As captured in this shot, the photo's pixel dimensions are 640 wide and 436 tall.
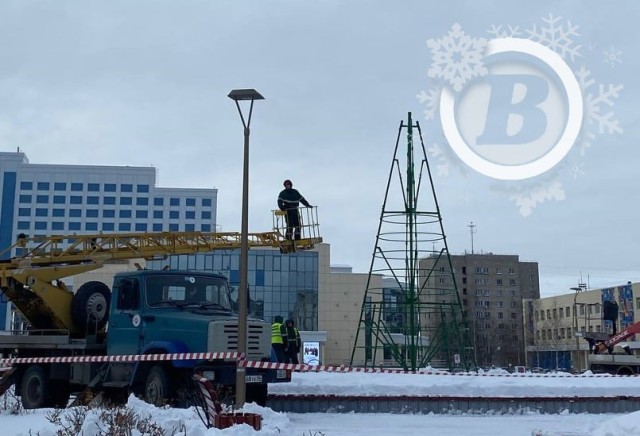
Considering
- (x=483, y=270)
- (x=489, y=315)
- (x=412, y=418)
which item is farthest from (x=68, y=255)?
(x=483, y=270)

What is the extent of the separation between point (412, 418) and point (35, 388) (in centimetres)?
794

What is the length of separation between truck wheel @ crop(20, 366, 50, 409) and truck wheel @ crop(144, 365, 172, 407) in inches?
131

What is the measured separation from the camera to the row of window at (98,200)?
119 metres

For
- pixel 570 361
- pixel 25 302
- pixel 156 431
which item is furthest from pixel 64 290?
pixel 570 361

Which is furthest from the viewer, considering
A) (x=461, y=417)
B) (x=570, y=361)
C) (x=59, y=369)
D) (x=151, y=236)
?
(x=570, y=361)

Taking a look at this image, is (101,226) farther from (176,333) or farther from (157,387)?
(157,387)

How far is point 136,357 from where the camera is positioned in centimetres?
1398

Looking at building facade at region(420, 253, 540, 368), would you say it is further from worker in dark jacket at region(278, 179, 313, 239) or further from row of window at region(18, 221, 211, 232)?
worker in dark jacket at region(278, 179, 313, 239)

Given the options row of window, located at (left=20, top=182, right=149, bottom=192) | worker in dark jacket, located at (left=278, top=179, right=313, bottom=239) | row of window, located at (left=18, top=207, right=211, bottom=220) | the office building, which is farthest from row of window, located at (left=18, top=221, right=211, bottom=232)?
worker in dark jacket, located at (left=278, top=179, right=313, bottom=239)

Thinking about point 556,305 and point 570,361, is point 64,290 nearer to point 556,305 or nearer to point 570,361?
point 570,361

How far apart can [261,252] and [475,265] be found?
223 feet

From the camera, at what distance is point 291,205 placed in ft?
65.6

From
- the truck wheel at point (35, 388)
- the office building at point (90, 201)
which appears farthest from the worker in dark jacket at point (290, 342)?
the office building at point (90, 201)

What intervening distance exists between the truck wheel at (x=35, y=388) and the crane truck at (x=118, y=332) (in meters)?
0.02
